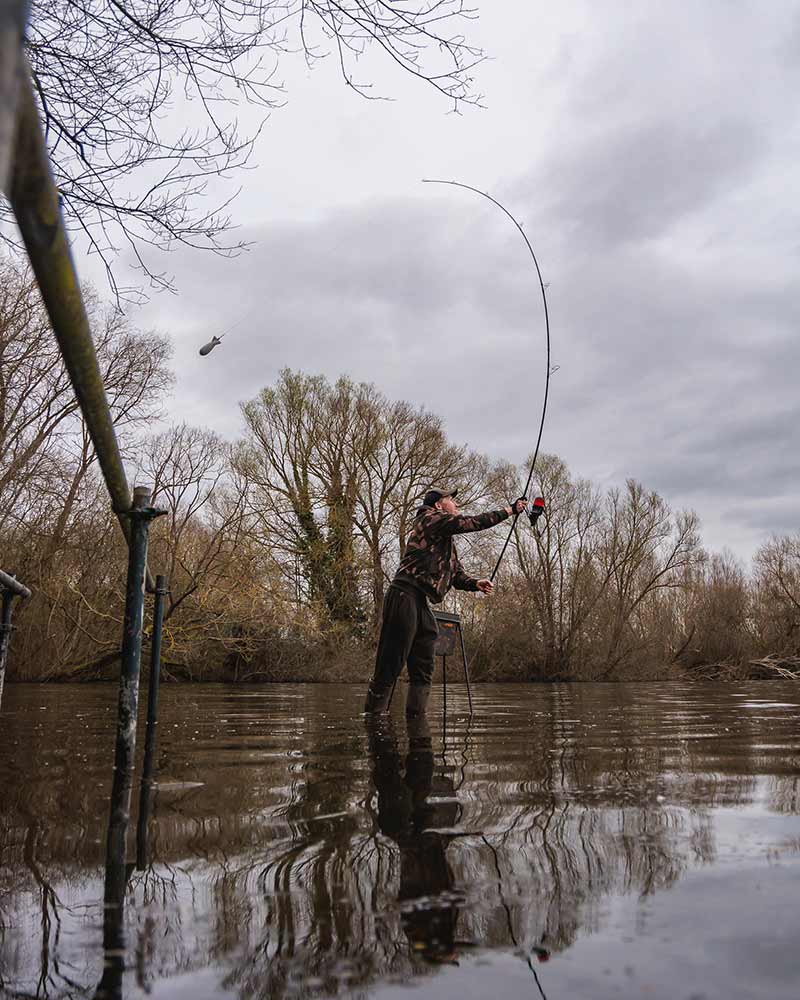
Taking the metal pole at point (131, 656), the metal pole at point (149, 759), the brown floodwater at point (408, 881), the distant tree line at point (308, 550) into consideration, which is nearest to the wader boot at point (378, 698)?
the metal pole at point (149, 759)

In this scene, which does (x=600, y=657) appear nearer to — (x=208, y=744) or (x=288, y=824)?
(x=208, y=744)

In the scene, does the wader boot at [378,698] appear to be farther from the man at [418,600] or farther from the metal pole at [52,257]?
the metal pole at [52,257]

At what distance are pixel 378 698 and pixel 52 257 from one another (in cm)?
635

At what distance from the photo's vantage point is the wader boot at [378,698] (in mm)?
7496

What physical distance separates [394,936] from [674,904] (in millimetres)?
601

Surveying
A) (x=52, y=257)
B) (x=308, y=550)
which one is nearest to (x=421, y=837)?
(x=52, y=257)

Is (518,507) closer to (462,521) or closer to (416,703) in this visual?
(462,521)

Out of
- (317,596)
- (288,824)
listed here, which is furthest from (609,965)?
(317,596)

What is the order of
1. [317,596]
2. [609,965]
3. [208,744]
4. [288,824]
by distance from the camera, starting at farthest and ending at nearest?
[317,596]
[208,744]
[288,824]
[609,965]

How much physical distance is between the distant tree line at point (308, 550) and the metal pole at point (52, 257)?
1863 cm

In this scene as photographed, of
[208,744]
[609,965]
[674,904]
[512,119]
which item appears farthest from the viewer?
[208,744]

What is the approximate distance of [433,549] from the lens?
7.63 m

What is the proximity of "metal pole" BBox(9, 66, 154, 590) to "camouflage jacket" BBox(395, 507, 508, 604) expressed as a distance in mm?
5094

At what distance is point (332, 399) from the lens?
1323 inches
